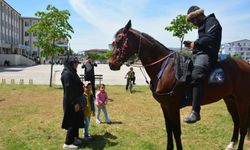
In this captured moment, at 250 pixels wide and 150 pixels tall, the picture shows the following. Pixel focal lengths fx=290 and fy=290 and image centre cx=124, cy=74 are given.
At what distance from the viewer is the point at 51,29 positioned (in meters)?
20.0

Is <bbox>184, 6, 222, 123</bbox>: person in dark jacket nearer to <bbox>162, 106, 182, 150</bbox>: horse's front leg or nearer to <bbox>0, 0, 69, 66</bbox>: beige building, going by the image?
<bbox>162, 106, 182, 150</bbox>: horse's front leg

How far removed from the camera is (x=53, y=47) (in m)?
20.5

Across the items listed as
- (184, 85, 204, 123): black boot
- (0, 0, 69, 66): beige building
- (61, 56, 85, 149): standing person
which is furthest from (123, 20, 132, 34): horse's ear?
(0, 0, 69, 66): beige building

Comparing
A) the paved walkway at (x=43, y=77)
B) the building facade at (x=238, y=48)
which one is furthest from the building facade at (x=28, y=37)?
the building facade at (x=238, y=48)

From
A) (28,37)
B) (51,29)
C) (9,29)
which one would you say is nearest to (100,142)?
(51,29)

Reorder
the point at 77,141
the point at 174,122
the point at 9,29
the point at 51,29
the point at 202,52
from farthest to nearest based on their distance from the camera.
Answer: the point at 9,29
the point at 51,29
the point at 77,141
the point at 174,122
the point at 202,52

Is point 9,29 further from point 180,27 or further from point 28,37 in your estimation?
point 180,27

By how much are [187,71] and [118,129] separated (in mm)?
4275

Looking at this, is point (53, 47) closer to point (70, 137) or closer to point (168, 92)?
point (70, 137)

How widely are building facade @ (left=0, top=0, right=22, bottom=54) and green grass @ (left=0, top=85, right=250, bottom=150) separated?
6629 centimetres

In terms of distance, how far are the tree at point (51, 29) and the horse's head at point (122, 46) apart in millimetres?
15159

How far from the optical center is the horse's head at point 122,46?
16.9ft

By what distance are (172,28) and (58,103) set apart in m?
12.0

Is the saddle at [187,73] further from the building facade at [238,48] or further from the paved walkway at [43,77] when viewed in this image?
the building facade at [238,48]
